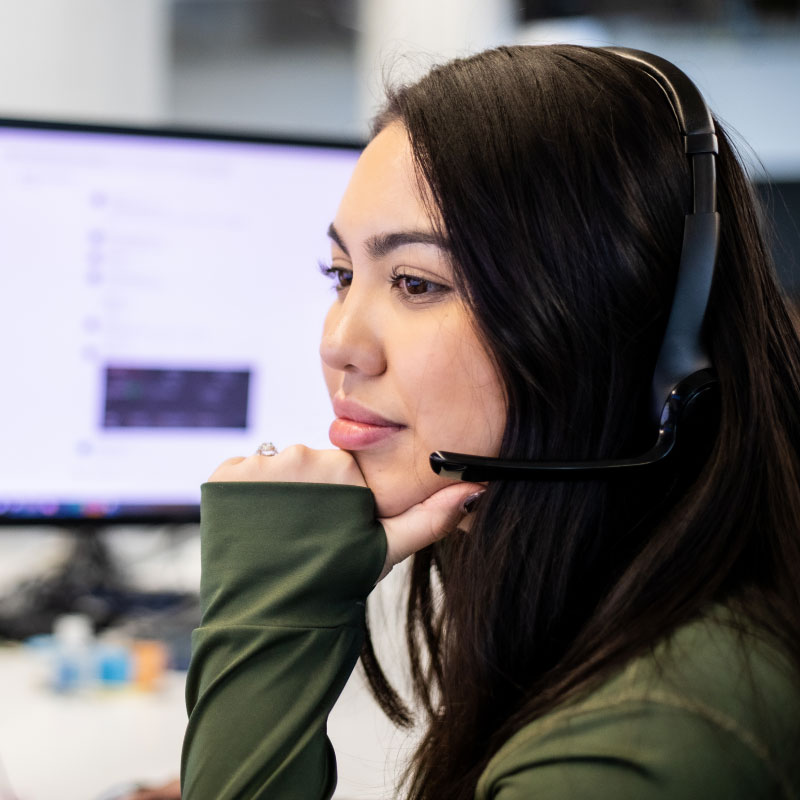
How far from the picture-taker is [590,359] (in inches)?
24.4

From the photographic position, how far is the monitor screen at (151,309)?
1043 mm

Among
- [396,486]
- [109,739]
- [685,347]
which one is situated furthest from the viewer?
[109,739]

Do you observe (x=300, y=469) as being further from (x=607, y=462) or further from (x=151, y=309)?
(x=151, y=309)

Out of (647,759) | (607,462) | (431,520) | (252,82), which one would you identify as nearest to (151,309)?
(431,520)

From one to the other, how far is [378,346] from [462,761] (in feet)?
0.96

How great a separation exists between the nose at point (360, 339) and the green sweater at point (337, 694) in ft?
0.31

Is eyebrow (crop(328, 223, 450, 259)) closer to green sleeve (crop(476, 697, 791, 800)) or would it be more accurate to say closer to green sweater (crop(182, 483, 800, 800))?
green sweater (crop(182, 483, 800, 800))

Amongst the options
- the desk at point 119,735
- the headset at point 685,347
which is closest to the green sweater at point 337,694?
the headset at point 685,347

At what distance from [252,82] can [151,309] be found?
3741 millimetres

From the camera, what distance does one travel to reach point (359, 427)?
710mm

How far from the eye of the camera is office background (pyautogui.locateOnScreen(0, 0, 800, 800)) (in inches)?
34.9

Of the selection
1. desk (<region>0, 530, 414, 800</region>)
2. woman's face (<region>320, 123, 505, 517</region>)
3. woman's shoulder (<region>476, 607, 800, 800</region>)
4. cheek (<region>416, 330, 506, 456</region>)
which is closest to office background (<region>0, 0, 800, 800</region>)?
desk (<region>0, 530, 414, 800</region>)

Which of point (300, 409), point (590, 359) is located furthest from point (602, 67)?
point (300, 409)

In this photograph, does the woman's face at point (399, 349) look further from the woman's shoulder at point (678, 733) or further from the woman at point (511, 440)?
the woman's shoulder at point (678, 733)
